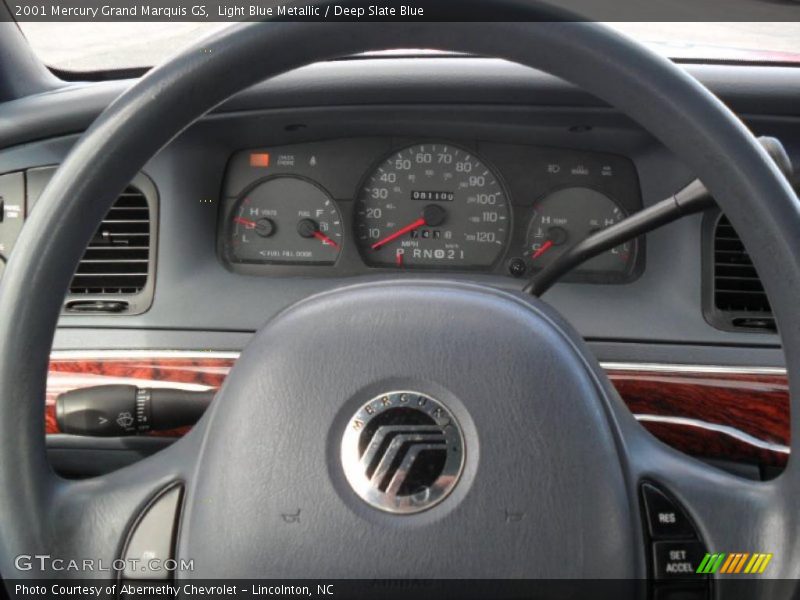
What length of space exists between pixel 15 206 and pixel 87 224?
5.19 ft

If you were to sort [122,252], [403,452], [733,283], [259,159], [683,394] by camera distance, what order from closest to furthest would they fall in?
[403,452], [683,394], [733,283], [122,252], [259,159]

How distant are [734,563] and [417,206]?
62.0 inches

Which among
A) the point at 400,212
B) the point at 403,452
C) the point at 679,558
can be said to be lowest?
the point at 679,558

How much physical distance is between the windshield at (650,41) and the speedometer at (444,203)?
55cm

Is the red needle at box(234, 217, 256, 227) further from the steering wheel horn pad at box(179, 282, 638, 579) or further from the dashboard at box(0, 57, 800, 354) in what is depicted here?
the steering wheel horn pad at box(179, 282, 638, 579)

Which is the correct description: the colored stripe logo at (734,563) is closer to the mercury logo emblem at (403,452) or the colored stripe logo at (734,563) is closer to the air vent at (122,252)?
the mercury logo emblem at (403,452)

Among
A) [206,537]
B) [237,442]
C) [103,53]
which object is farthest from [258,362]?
[103,53]

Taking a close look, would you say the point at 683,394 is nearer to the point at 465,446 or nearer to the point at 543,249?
the point at 543,249

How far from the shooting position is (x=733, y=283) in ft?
7.57

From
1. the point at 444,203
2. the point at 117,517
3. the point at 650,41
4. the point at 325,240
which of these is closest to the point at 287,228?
the point at 325,240

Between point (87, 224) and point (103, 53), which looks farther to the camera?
point (103, 53)

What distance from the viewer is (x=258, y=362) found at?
120 cm

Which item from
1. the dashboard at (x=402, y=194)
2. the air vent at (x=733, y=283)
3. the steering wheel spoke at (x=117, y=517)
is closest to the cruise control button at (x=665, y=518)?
the steering wheel spoke at (x=117, y=517)

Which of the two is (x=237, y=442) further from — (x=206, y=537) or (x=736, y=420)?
(x=736, y=420)
